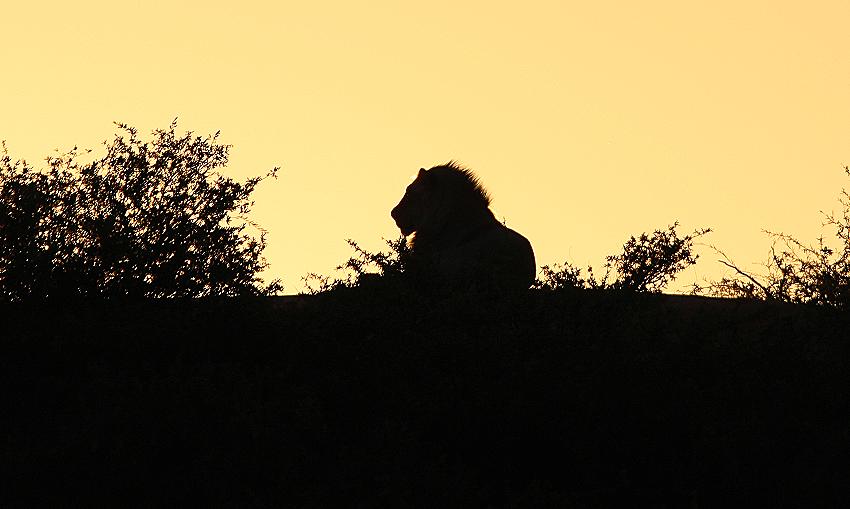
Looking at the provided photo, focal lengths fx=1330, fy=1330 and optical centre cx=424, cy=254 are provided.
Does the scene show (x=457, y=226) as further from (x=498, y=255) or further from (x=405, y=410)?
(x=405, y=410)

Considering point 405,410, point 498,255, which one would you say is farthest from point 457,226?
point 405,410

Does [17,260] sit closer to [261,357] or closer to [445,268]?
[261,357]

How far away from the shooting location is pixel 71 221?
11.2 m

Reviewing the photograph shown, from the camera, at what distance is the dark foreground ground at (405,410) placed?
7.44 m

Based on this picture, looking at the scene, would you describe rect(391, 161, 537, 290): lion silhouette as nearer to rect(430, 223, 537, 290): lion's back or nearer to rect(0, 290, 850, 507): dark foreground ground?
rect(430, 223, 537, 290): lion's back

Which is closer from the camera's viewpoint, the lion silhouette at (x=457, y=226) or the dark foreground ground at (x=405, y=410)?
the dark foreground ground at (x=405, y=410)

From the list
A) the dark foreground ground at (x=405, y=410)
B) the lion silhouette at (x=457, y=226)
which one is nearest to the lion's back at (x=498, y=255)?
the lion silhouette at (x=457, y=226)

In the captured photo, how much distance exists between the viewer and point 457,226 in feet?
50.5

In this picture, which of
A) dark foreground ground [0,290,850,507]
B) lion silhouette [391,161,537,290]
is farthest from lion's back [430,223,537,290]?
dark foreground ground [0,290,850,507]

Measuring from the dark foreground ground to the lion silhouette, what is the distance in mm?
3694

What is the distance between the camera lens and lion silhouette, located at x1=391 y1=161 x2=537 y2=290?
47.6 ft

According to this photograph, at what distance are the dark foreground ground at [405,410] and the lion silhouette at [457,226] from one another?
369 centimetres

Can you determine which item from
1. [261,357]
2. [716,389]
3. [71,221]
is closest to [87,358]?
[261,357]

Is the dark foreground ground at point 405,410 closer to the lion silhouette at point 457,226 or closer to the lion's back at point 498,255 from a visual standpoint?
the lion's back at point 498,255
